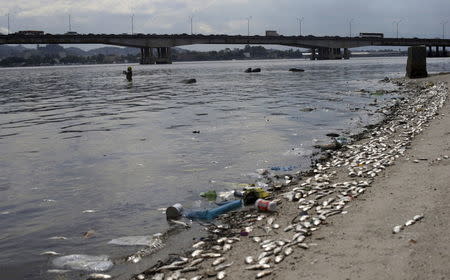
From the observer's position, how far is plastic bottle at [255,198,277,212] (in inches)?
390

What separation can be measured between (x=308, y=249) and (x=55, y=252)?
435 centimetres

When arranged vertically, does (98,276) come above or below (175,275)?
below

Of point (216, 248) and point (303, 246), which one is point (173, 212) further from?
point (303, 246)

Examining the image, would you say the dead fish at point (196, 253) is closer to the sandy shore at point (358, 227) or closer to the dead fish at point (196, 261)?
the sandy shore at point (358, 227)

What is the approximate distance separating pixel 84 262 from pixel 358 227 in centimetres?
455

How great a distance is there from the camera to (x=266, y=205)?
392 inches

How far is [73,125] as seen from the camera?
2534 centimetres

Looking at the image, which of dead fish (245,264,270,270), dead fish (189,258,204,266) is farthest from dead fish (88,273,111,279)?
dead fish (245,264,270,270)

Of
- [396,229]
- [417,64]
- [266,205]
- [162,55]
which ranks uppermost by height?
[162,55]

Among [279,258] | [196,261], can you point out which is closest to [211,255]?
[196,261]

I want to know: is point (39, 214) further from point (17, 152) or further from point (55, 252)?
point (17, 152)

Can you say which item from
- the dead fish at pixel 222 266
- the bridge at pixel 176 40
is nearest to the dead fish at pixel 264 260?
the dead fish at pixel 222 266

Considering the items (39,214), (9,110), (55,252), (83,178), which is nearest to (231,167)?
(83,178)

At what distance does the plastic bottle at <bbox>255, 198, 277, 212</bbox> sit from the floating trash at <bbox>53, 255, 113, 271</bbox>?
10.9 feet
